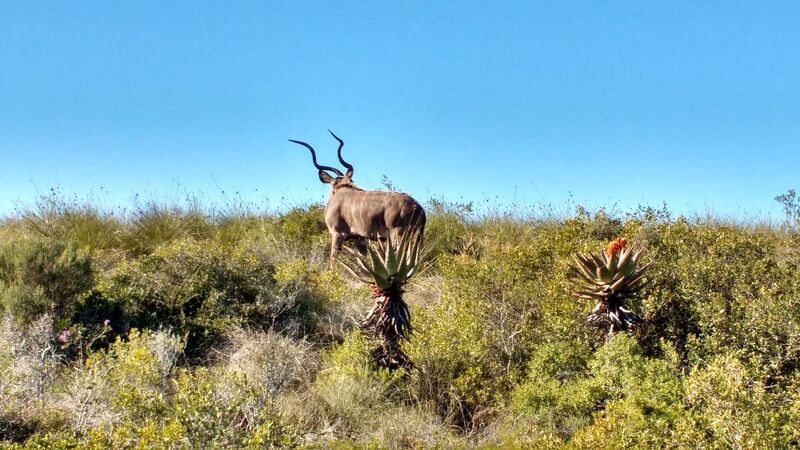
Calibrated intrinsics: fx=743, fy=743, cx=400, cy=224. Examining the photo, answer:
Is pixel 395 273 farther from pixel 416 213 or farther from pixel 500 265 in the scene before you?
pixel 416 213

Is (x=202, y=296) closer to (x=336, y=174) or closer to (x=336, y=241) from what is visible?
(x=336, y=241)

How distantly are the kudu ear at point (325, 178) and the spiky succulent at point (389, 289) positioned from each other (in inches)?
295

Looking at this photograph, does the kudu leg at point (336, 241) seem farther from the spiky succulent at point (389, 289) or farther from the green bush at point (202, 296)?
the spiky succulent at point (389, 289)

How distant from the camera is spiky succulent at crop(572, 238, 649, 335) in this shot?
20.7ft

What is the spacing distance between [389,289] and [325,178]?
808 cm

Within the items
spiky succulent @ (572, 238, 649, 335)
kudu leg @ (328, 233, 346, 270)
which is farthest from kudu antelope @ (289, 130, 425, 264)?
spiky succulent @ (572, 238, 649, 335)

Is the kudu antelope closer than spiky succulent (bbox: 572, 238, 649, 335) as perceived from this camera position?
No

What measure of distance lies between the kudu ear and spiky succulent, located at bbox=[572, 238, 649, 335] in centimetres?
854

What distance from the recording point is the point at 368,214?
1294cm

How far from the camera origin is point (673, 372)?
579cm

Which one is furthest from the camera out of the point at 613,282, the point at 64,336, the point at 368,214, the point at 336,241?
the point at 336,241

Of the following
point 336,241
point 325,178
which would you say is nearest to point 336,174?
point 325,178

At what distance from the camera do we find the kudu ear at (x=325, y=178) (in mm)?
14554

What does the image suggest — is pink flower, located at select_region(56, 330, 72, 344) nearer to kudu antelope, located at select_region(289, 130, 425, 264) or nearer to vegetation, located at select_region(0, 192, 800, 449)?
vegetation, located at select_region(0, 192, 800, 449)
